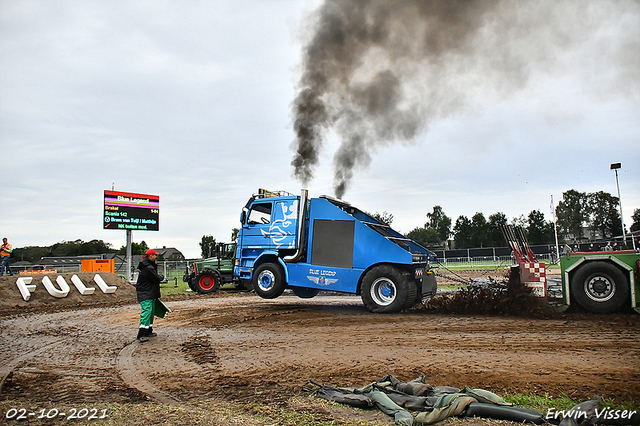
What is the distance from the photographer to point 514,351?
6.21 meters

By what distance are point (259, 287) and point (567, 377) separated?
7921 millimetres

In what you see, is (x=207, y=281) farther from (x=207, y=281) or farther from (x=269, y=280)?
(x=269, y=280)

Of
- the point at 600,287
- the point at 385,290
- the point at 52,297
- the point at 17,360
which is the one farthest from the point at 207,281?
the point at 600,287

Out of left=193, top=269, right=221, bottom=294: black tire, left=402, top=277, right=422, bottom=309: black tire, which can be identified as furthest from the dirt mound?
left=402, top=277, right=422, bottom=309: black tire

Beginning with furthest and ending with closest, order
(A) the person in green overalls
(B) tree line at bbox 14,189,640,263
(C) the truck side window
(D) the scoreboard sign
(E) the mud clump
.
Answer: (B) tree line at bbox 14,189,640,263
(D) the scoreboard sign
(C) the truck side window
(E) the mud clump
(A) the person in green overalls

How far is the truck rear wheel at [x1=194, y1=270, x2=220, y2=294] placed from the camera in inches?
728

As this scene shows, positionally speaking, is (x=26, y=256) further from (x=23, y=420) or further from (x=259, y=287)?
(x=23, y=420)

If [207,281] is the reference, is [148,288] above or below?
below

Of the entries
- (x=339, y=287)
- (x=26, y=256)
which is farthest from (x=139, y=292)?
(x=26, y=256)

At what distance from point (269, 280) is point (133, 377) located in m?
6.07

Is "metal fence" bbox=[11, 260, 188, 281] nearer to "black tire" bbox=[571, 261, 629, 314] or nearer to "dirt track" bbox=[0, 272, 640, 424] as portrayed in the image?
"dirt track" bbox=[0, 272, 640, 424]

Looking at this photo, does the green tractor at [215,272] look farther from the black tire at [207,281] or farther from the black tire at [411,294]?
the black tire at [411,294]

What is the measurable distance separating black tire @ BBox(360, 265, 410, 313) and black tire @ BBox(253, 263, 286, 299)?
2175 millimetres

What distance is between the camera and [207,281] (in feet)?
61.3
